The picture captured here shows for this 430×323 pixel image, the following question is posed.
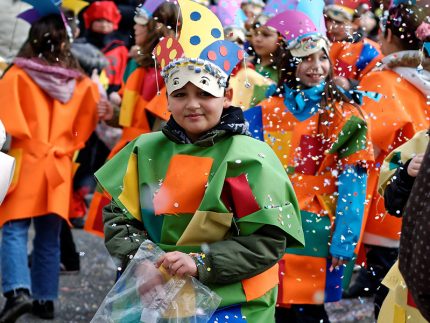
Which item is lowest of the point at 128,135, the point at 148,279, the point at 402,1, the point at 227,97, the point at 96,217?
the point at 96,217

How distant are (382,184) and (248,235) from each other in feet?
2.54

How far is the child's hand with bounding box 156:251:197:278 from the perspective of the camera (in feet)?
10.6

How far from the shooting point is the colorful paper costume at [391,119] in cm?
495

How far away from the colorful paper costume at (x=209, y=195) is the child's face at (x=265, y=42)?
2.84m

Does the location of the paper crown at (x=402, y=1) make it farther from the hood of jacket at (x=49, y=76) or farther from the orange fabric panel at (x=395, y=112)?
the hood of jacket at (x=49, y=76)

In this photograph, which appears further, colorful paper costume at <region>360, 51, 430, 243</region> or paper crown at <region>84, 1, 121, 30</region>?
paper crown at <region>84, 1, 121, 30</region>

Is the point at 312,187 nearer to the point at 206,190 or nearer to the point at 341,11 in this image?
the point at 206,190

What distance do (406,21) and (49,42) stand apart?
2.42m

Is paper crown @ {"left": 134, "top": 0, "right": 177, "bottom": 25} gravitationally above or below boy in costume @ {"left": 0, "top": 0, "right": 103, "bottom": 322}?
above

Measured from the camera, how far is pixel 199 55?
3568 mm

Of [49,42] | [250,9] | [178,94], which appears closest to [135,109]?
[49,42]

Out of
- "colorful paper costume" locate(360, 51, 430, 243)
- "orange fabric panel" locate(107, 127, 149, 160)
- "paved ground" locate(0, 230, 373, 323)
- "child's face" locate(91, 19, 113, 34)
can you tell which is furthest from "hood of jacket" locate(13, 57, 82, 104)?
"child's face" locate(91, 19, 113, 34)

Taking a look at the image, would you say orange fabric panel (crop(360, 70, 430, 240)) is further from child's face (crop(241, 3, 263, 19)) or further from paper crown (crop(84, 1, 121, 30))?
paper crown (crop(84, 1, 121, 30))

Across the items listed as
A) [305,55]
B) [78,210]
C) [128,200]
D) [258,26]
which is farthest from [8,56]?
[128,200]
